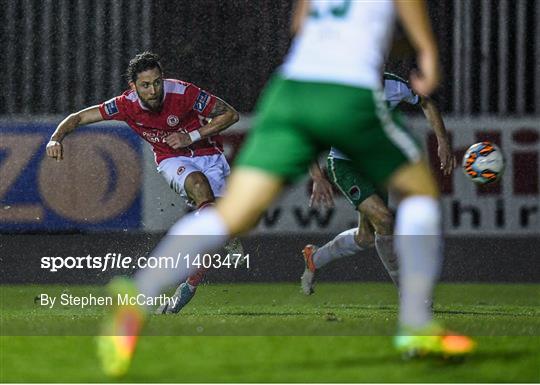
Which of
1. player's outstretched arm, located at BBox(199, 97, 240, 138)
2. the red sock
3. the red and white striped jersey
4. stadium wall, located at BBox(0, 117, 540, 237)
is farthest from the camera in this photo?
stadium wall, located at BBox(0, 117, 540, 237)

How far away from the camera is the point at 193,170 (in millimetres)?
8953

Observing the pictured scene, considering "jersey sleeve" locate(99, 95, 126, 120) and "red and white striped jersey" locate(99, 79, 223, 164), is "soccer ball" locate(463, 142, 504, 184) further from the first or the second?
"jersey sleeve" locate(99, 95, 126, 120)

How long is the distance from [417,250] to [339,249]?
3.83 m

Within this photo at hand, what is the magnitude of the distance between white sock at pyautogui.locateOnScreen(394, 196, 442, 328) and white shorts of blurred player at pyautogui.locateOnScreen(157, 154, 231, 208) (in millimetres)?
3596

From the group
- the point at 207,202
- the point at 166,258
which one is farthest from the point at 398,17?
the point at 207,202

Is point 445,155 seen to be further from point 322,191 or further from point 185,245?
point 185,245

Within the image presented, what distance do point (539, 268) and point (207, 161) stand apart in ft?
13.4

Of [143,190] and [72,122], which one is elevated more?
[72,122]

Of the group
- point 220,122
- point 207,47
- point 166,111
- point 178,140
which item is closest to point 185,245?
point 178,140

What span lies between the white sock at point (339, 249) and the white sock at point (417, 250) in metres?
3.61

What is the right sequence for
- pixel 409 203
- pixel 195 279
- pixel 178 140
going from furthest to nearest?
pixel 178 140, pixel 195 279, pixel 409 203

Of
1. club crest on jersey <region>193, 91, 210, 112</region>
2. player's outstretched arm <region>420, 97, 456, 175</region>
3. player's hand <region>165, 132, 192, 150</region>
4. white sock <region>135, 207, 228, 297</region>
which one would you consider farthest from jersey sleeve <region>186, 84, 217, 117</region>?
white sock <region>135, 207, 228, 297</region>

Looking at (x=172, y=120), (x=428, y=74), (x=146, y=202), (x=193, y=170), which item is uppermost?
(x=428, y=74)

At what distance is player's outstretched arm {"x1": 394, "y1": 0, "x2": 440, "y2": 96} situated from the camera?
207 inches
